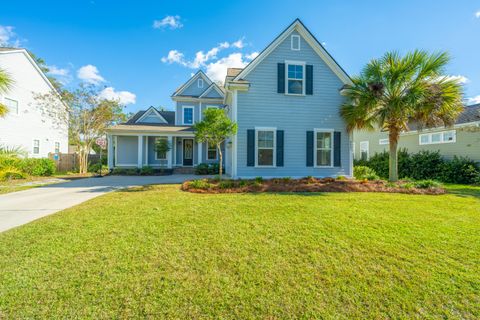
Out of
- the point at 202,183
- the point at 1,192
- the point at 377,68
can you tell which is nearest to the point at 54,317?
the point at 202,183

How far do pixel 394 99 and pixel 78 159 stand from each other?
23032mm

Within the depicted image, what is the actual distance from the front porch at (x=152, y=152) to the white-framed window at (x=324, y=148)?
29.8ft

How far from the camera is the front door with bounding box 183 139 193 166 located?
Answer: 17.4 meters

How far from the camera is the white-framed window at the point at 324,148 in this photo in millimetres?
10789

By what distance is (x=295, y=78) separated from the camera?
10531 millimetres

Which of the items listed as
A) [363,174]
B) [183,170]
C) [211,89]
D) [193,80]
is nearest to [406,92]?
[363,174]

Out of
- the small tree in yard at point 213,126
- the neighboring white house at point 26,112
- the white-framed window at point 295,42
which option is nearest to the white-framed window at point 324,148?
the white-framed window at point 295,42

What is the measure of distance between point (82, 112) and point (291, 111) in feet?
54.4

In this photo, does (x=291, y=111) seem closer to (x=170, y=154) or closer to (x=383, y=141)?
(x=170, y=154)

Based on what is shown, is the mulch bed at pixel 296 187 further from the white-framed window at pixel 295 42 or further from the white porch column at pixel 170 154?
the white porch column at pixel 170 154

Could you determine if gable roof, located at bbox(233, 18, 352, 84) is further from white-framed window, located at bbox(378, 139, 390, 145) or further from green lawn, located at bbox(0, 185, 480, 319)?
white-framed window, located at bbox(378, 139, 390, 145)

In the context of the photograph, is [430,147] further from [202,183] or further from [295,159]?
[202,183]

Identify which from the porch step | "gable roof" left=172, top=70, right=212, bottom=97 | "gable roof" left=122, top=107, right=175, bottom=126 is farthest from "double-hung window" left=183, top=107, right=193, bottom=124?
the porch step

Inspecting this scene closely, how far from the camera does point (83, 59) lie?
56.8 ft
